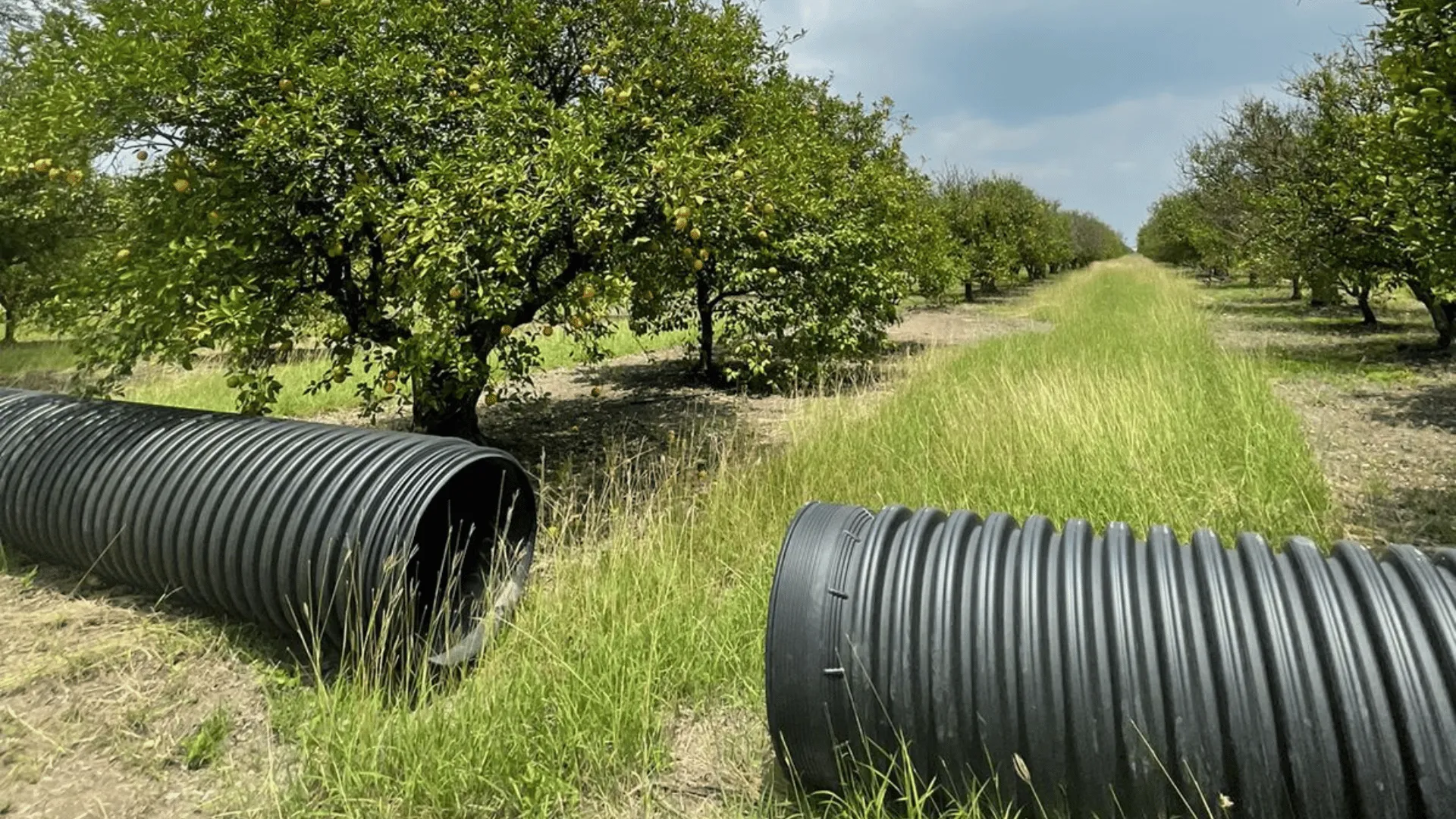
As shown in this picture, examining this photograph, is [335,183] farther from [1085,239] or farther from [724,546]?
[1085,239]

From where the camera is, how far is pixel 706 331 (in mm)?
9789

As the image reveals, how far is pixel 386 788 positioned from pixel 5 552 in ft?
11.1

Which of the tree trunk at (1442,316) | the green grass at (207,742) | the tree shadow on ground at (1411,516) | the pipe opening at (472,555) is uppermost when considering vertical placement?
the tree trunk at (1442,316)

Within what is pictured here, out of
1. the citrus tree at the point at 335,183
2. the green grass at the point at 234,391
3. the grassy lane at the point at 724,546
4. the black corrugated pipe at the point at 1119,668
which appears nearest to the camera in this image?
the black corrugated pipe at the point at 1119,668

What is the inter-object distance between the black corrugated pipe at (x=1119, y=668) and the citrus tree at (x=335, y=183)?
2.96 m

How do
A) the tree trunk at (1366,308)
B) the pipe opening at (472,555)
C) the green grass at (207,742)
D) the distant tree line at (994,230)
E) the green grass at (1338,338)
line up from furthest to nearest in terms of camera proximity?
the distant tree line at (994,230) → the tree trunk at (1366,308) → the green grass at (1338,338) → the pipe opening at (472,555) → the green grass at (207,742)

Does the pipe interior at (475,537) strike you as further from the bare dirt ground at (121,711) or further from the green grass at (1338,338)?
the green grass at (1338,338)

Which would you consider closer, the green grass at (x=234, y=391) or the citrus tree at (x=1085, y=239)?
the green grass at (x=234, y=391)

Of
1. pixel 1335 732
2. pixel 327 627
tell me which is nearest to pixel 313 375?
pixel 327 627

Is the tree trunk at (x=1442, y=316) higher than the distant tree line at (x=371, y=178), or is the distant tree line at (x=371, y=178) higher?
the distant tree line at (x=371, y=178)

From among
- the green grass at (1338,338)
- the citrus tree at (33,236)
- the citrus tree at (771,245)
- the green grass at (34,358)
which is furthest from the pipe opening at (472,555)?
the green grass at (34,358)

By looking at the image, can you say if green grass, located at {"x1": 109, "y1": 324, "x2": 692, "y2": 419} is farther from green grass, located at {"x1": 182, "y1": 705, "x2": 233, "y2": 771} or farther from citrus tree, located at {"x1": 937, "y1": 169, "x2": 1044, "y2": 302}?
citrus tree, located at {"x1": 937, "y1": 169, "x2": 1044, "y2": 302}

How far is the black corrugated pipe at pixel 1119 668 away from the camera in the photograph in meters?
1.49

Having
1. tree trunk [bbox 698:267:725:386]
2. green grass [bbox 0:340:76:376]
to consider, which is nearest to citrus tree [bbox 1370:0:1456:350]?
tree trunk [bbox 698:267:725:386]
